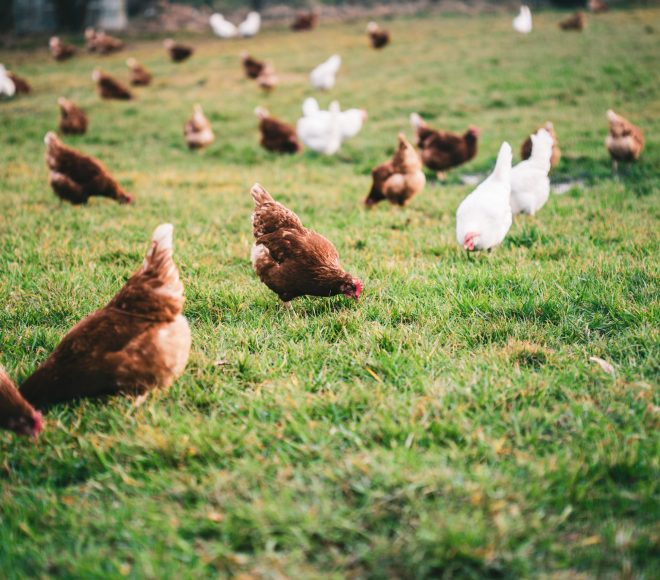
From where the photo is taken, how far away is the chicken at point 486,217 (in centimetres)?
424

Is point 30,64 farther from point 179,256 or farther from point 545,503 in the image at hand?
point 545,503

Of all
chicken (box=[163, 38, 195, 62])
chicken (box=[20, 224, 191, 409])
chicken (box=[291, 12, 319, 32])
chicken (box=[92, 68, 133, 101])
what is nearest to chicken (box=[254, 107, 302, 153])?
chicken (box=[92, 68, 133, 101])

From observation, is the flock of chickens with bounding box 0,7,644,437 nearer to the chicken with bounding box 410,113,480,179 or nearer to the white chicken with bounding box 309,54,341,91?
the chicken with bounding box 410,113,480,179

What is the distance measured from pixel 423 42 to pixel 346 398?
19.3 metres

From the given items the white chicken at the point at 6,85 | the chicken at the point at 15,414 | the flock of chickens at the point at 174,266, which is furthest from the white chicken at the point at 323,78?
the chicken at the point at 15,414

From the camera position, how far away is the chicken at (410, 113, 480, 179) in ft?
23.8

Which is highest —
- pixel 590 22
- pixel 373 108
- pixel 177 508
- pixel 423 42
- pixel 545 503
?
pixel 590 22

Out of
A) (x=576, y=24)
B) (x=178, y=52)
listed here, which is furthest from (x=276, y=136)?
(x=576, y=24)

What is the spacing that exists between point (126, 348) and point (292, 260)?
134cm

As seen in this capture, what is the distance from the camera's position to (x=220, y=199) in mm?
6461

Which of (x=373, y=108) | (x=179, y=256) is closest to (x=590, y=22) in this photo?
(x=373, y=108)

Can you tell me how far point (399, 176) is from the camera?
19.4ft

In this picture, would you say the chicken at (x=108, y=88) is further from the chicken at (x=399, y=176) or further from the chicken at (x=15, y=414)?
the chicken at (x=15, y=414)

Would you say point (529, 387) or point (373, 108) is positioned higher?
point (373, 108)
